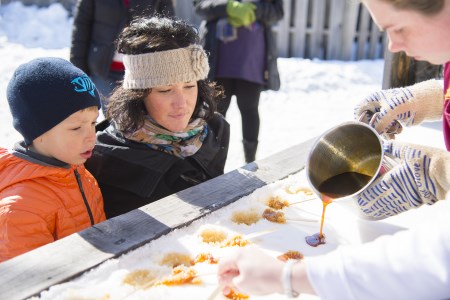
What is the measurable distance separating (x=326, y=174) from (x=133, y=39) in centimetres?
88

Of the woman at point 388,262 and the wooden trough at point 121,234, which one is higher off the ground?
the woman at point 388,262

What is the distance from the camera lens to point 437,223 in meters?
0.77

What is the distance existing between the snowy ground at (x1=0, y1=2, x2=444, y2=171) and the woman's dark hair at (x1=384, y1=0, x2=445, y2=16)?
2.65m

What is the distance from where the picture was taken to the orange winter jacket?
134 cm

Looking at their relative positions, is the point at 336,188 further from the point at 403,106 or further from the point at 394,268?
the point at 394,268

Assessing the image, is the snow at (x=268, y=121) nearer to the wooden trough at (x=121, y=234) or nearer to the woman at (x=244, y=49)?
the wooden trough at (x=121, y=234)

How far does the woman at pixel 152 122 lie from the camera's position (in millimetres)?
1746

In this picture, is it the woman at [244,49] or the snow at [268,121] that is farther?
the woman at [244,49]

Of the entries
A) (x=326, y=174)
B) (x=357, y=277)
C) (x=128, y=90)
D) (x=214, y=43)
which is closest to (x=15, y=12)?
(x=214, y=43)

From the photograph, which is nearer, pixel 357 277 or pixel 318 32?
pixel 357 277

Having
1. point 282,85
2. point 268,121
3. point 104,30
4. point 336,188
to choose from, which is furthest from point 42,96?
point 282,85

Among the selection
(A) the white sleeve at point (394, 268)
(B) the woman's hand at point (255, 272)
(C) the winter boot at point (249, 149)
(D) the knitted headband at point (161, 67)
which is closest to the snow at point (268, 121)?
(C) the winter boot at point (249, 149)

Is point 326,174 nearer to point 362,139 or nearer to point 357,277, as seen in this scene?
point 362,139

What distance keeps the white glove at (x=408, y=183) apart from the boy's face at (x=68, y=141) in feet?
2.80
